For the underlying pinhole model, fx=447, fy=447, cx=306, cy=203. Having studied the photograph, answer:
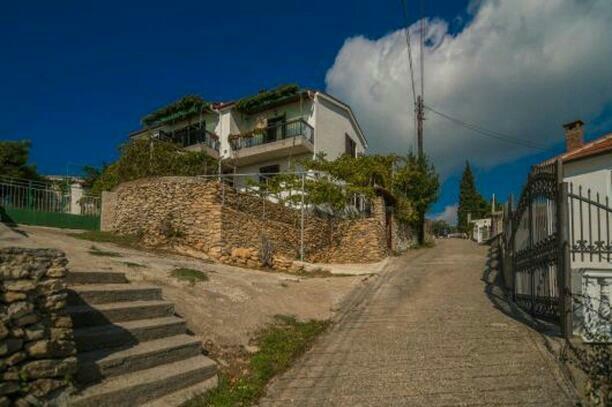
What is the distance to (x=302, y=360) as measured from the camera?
612 centimetres

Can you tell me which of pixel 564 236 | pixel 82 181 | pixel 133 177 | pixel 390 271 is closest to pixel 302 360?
pixel 564 236

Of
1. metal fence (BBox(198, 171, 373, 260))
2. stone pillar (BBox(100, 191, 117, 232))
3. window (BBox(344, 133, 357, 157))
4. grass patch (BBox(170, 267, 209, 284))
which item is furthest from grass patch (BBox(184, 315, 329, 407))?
window (BBox(344, 133, 357, 157))

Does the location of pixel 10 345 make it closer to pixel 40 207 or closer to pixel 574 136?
pixel 40 207

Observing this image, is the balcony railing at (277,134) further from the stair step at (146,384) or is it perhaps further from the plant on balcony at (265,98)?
the stair step at (146,384)

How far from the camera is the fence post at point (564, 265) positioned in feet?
19.4

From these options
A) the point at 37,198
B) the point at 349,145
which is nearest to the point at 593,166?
the point at 349,145

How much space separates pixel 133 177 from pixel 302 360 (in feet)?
52.5

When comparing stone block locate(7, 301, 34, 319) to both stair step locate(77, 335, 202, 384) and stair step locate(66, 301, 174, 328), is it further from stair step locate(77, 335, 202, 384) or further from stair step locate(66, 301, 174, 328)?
stair step locate(66, 301, 174, 328)

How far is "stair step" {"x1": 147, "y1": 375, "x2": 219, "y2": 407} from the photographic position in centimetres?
446

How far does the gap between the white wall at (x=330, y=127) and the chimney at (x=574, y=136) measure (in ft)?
40.6

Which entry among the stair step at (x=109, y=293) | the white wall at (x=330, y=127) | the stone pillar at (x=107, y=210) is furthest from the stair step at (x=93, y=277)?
the white wall at (x=330, y=127)

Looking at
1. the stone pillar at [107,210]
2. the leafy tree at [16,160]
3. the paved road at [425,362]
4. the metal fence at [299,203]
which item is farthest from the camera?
the leafy tree at [16,160]

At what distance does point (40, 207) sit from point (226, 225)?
8002 mm

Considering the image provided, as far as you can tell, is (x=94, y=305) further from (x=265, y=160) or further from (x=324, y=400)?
(x=265, y=160)
